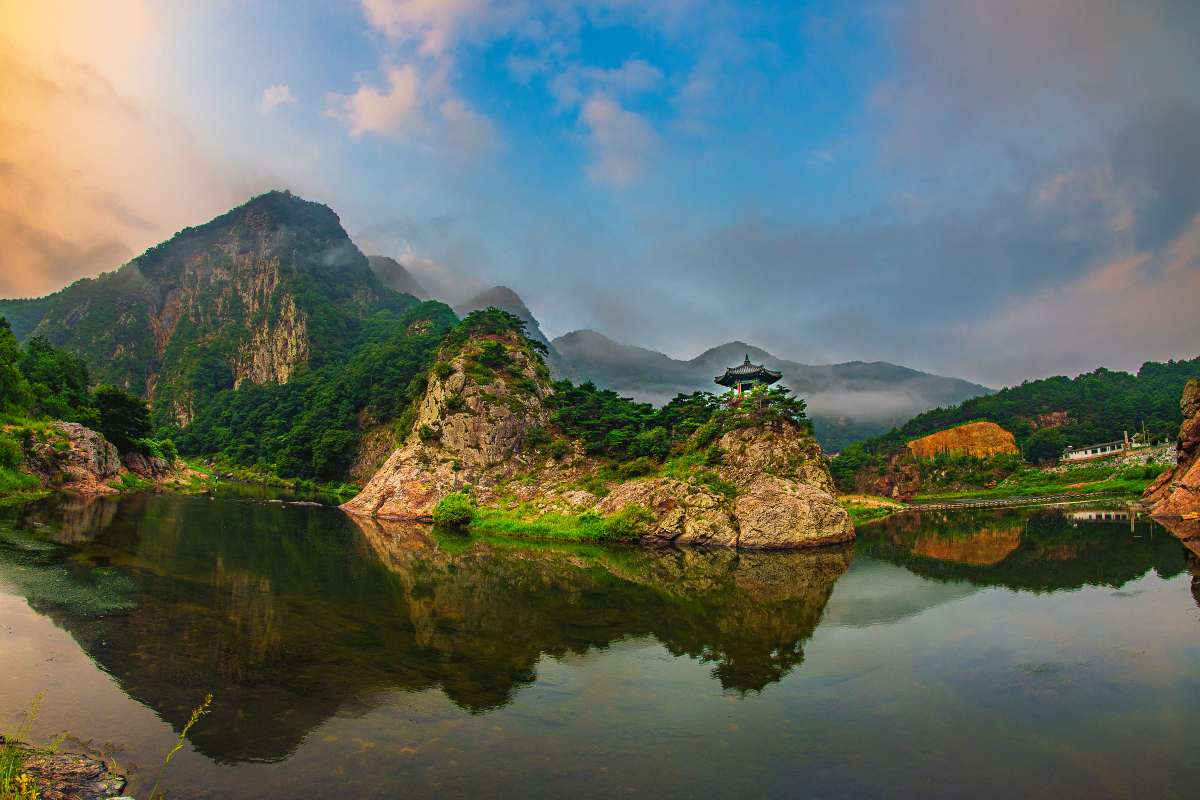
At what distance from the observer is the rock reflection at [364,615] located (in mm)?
9531

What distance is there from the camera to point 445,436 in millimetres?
46125

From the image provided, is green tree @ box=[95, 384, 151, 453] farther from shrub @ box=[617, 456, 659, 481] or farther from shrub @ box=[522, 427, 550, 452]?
shrub @ box=[617, 456, 659, 481]

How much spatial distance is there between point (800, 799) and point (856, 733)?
2573 millimetres

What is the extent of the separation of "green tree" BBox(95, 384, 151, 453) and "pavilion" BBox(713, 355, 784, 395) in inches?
2261

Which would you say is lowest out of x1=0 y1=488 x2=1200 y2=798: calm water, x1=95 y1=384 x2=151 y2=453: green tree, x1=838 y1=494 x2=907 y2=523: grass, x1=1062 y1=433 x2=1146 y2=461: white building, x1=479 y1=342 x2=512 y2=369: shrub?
x1=838 y1=494 x2=907 y2=523: grass

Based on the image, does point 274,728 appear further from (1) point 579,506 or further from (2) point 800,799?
(1) point 579,506

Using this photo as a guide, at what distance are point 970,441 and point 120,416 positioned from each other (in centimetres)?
12190

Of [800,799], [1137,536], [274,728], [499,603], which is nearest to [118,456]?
[499,603]

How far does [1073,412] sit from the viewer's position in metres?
96.2

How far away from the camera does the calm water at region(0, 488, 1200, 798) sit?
759 centimetres

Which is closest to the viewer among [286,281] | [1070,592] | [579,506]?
[1070,592]

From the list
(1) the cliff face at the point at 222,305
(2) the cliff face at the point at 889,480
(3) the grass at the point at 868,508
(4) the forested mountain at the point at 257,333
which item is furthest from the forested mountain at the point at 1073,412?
(1) the cliff face at the point at 222,305

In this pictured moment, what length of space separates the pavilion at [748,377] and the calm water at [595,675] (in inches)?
1422

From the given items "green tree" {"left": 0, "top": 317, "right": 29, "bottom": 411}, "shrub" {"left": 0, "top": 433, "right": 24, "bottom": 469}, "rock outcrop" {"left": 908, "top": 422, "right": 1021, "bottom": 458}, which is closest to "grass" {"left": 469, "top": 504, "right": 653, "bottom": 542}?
"shrub" {"left": 0, "top": 433, "right": 24, "bottom": 469}
